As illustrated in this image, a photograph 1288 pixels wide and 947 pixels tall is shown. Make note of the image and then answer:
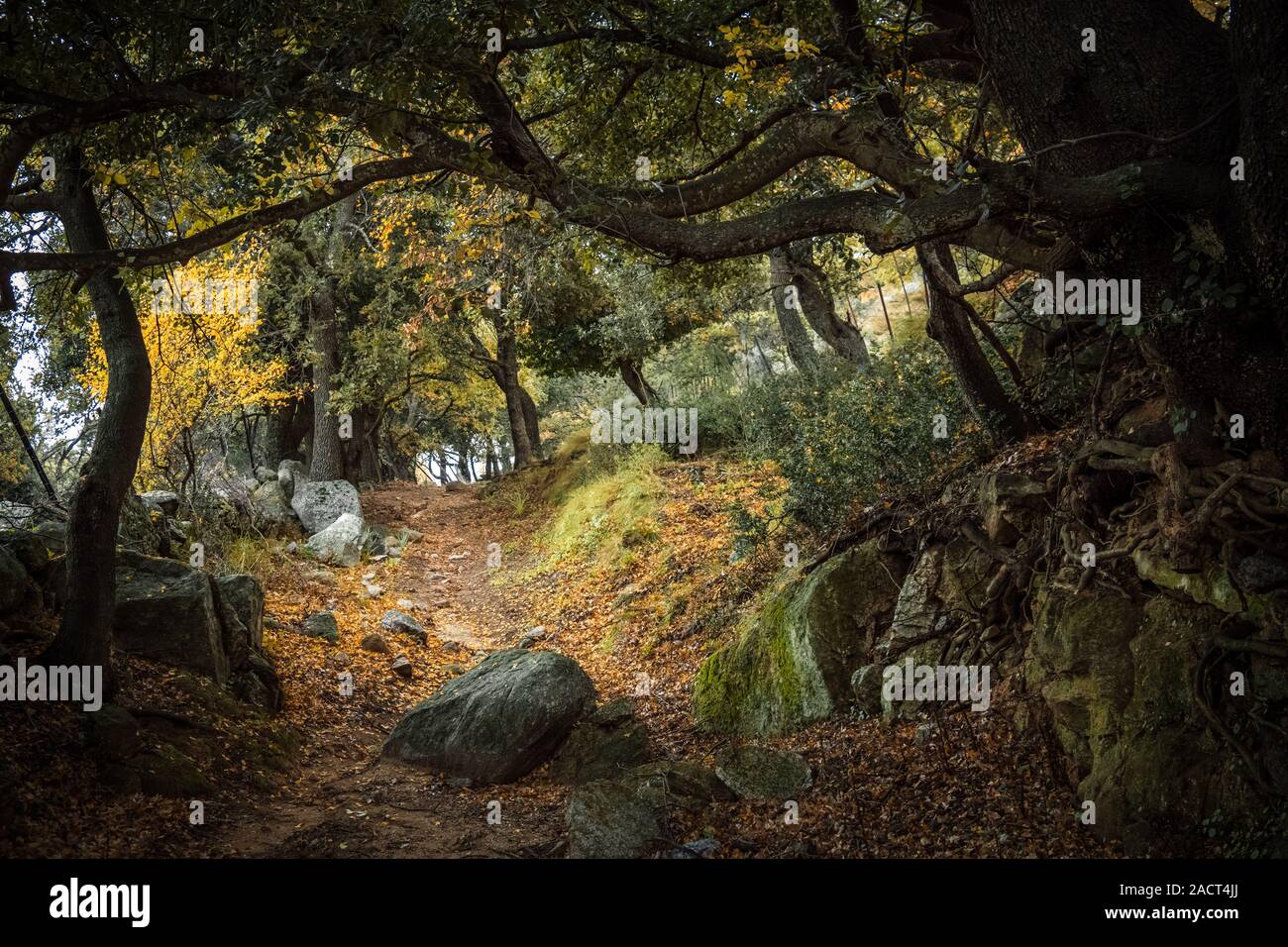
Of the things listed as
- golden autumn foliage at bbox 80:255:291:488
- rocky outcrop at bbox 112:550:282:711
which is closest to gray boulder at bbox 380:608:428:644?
rocky outcrop at bbox 112:550:282:711

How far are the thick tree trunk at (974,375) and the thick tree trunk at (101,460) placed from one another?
737 cm

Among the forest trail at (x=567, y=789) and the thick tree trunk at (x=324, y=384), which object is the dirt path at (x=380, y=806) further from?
the thick tree trunk at (x=324, y=384)

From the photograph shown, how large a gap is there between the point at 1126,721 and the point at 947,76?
19.7 feet

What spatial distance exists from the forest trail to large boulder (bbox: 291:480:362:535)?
16.1 ft

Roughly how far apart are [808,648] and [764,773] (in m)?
1.39

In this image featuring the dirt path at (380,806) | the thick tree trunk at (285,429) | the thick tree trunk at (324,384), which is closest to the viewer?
the dirt path at (380,806)

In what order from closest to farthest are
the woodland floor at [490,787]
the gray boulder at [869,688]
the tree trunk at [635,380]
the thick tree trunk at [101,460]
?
the woodland floor at [490,787], the thick tree trunk at [101,460], the gray boulder at [869,688], the tree trunk at [635,380]

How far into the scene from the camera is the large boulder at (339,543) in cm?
1554

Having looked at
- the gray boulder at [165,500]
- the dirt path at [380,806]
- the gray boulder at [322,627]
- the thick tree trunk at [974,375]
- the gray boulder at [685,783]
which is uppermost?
the thick tree trunk at [974,375]

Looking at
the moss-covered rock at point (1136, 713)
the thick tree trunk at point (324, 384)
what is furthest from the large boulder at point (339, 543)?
the moss-covered rock at point (1136, 713)

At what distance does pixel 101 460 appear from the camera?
6848mm
